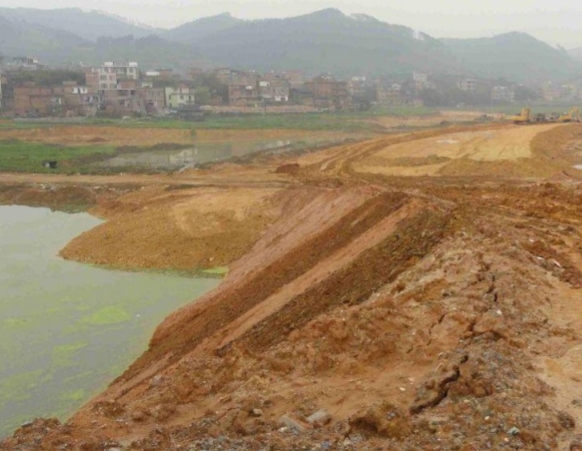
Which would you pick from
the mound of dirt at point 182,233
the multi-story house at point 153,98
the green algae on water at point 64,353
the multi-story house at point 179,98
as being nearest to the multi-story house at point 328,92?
the multi-story house at point 179,98

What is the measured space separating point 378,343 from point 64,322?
33.0 feet

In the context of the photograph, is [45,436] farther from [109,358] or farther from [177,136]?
[177,136]

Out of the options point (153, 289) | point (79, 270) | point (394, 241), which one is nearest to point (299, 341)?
point (394, 241)

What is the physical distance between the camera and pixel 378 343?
9.79 m

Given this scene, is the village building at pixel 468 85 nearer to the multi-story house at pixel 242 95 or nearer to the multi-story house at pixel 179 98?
the multi-story house at pixel 242 95

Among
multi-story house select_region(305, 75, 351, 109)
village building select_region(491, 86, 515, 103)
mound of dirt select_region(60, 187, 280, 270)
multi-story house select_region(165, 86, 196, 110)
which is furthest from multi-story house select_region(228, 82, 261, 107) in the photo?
mound of dirt select_region(60, 187, 280, 270)

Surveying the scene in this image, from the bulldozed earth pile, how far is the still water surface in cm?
80

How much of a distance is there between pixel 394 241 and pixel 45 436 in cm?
967

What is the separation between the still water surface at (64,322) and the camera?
12883 mm

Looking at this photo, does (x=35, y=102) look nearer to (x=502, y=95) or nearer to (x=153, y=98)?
(x=153, y=98)

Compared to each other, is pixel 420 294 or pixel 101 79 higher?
pixel 101 79

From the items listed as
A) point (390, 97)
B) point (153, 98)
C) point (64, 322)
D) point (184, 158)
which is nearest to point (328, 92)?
point (390, 97)

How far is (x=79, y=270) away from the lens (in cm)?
2167

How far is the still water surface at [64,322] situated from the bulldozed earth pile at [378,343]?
799mm
